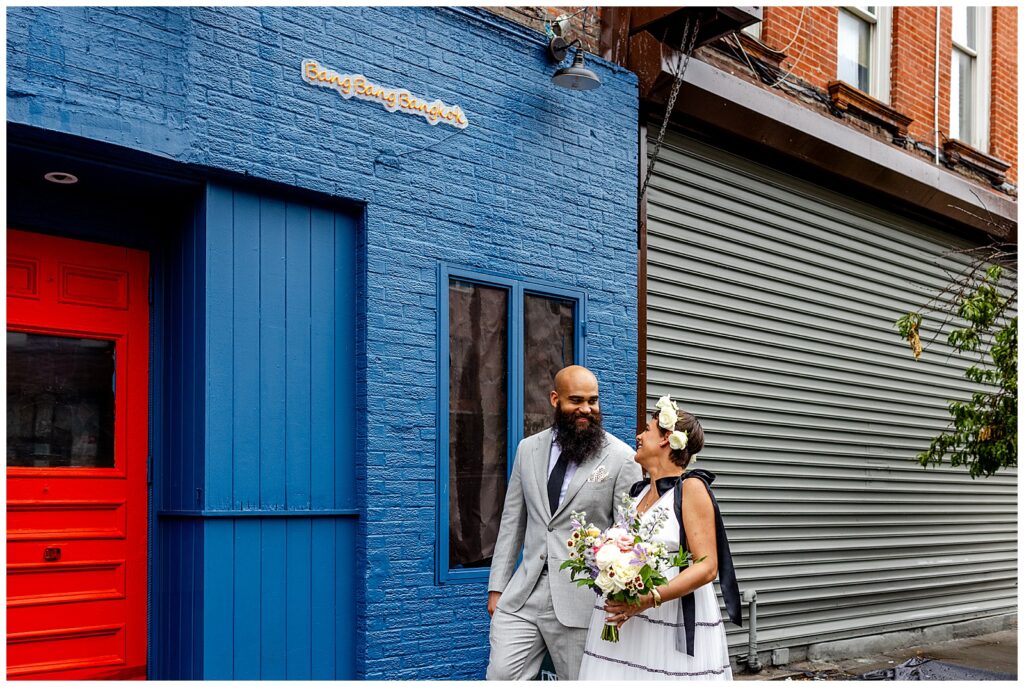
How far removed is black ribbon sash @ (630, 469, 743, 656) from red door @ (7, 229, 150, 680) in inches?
136

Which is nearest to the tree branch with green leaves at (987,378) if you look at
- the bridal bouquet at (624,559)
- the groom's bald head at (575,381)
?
the groom's bald head at (575,381)

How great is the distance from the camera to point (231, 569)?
6512mm

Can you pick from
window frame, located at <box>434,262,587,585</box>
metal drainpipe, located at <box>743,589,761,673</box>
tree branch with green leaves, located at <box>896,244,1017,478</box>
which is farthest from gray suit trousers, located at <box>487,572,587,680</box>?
tree branch with green leaves, located at <box>896,244,1017,478</box>

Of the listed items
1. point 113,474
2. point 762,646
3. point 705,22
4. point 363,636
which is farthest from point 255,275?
point 762,646

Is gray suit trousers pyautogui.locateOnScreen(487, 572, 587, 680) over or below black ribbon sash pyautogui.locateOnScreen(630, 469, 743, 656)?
below

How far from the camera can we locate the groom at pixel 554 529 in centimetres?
549

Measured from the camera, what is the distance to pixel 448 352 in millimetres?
7570

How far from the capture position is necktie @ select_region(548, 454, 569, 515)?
566cm

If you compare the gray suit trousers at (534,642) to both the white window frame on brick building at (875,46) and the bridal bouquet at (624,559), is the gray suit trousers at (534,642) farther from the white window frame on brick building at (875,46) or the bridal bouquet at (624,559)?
the white window frame on brick building at (875,46)

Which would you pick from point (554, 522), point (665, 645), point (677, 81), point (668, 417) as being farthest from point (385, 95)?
point (665, 645)

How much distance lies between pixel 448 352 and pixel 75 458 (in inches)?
94.9

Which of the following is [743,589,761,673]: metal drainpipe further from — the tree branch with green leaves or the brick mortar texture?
the brick mortar texture

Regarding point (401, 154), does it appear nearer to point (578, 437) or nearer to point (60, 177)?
point (60, 177)

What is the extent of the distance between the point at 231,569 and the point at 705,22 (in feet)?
17.6
